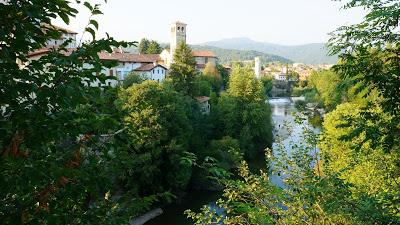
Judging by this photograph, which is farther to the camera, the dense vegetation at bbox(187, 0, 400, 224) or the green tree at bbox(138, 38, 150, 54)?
the green tree at bbox(138, 38, 150, 54)

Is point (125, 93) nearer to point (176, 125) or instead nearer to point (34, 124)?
point (176, 125)

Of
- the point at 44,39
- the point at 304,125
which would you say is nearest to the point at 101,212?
the point at 44,39

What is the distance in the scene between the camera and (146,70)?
54594 millimetres

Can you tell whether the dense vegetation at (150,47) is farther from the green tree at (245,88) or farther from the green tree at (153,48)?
the green tree at (245,88)

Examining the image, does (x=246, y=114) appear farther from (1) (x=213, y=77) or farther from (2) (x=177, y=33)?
(2) (x=177, y=33)

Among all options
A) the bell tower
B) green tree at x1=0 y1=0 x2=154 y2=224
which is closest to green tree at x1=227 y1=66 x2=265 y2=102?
the bell tower

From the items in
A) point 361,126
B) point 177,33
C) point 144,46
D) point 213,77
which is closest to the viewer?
point 361,126

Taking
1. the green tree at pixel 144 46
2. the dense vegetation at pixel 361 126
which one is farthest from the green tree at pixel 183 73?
the green tree at pixel 144 46

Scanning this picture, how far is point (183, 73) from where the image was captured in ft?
154

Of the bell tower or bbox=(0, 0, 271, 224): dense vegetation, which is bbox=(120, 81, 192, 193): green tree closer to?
bbox=(0, 0, 271, 224): dense vegetation

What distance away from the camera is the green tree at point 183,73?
4628 cm

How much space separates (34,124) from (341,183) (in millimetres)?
4874

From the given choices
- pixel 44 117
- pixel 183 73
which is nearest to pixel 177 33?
pixel 183 73

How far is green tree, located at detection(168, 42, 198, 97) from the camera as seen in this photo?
4628cm
